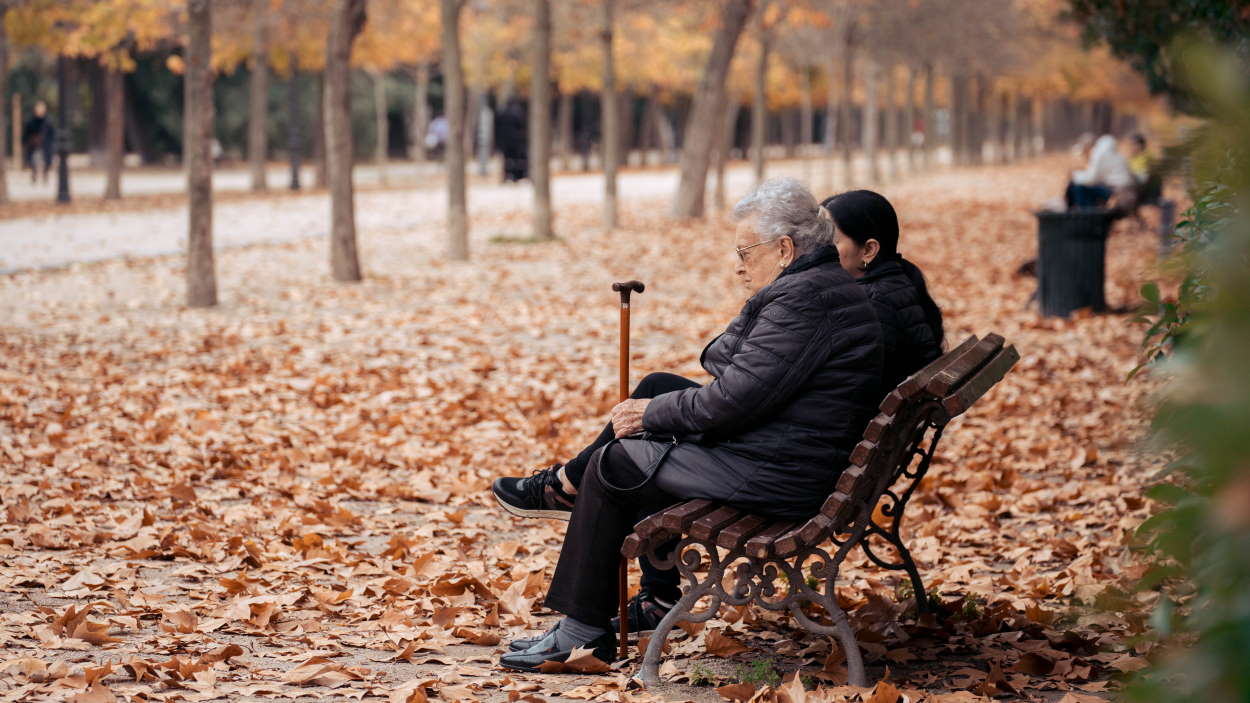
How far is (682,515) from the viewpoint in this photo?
13.4ft

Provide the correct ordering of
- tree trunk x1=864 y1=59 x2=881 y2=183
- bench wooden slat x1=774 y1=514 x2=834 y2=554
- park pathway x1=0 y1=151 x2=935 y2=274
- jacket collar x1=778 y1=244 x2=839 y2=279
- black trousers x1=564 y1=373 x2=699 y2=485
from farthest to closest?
tree trunk x1=864 y1=59 x2=881 y2=183, park pathway x1=0 y1=151 x2=935 y2=274, black trousers x1=564 y1=373 x2=699 y2=485, jacket collar x1=778 y1=244 x2=839 y2=279, bench wooden slat x1=774 y1=514 x2=834 y2=554

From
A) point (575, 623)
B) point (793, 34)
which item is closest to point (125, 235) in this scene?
point (575, 623)

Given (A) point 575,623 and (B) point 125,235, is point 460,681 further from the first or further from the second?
(B) point 125,235

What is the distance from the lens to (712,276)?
16.2 m

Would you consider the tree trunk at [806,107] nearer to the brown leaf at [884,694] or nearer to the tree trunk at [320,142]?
the tree trunk at [320,142]

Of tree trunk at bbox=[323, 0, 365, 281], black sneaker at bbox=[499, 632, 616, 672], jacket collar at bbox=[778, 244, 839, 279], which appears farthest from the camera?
tree trunk at bbox=[323, 0, 365, 281]

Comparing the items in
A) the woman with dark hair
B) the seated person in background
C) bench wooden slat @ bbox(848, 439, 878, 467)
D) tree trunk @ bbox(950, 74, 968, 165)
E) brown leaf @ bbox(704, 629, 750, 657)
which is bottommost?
brown leaf @ bbox(704, 629, 750, 657)

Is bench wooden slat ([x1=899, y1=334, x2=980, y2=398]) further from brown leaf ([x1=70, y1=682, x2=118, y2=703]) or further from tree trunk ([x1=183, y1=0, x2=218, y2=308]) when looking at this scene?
tree trunk ([x1=183, y1=0, x2=218, y2=308])

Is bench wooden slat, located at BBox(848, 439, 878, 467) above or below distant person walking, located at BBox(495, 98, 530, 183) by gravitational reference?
below

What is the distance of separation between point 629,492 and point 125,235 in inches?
691

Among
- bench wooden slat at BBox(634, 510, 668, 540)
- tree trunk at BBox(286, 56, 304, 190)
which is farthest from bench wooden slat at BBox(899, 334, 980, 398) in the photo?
tree trunk at BBox(286, 56, 304, 190)

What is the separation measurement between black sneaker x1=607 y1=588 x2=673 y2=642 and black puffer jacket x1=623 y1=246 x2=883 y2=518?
770mm

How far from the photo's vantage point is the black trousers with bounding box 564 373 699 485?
A: 4742mm

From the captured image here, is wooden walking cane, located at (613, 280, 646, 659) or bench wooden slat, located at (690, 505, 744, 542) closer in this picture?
bench wooden slat, located at (690, 505, 744, 542)
